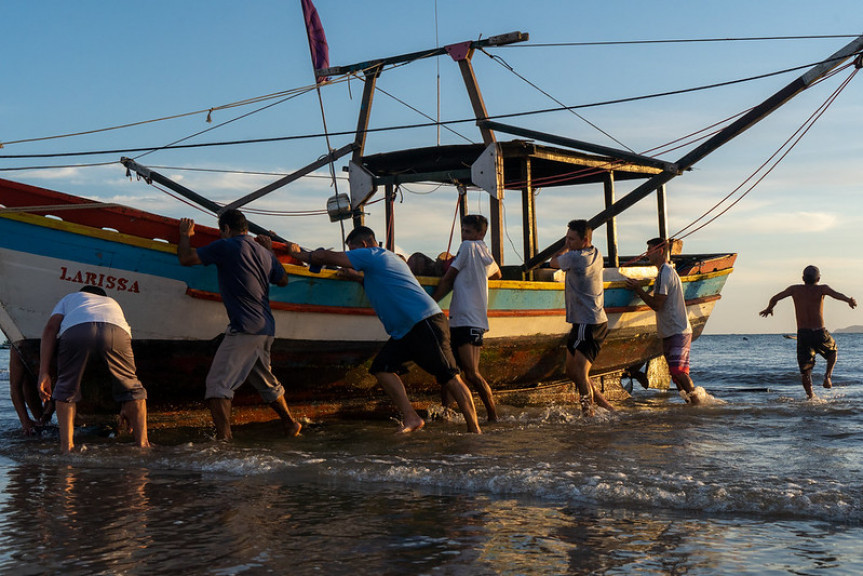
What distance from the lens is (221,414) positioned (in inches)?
254

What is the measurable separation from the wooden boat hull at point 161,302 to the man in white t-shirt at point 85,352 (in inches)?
19.7

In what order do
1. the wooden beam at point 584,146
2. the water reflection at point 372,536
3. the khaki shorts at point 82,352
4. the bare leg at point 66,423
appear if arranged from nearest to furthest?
the water reflection at point 372,536 → the khaki shorts at point 82,352 → the bare leg at point 66,423 → the wooden beam at point 584,146

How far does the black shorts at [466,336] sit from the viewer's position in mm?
7340

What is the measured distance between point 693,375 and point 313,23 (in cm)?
1704

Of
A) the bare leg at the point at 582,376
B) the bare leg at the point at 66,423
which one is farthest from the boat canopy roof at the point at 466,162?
the bare leg at the point at 66,423

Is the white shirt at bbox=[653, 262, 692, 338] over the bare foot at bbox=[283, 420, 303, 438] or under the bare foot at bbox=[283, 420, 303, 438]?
over

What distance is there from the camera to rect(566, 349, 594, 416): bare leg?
8094 millimetres

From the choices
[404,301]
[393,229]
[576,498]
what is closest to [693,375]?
[393,229]

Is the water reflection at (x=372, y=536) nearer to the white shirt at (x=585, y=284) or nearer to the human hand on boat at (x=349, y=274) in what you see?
the human hand on boat at (x=349, y=274)

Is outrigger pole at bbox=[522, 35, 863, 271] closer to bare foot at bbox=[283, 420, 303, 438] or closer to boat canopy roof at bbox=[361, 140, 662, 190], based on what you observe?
boat canopy roof at bbox=[361, 140, 662, 190]

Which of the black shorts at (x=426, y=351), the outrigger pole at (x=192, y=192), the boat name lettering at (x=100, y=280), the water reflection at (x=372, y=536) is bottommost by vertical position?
the water reflection at (x=372, y=536)

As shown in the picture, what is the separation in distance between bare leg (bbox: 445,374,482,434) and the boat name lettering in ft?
8.93

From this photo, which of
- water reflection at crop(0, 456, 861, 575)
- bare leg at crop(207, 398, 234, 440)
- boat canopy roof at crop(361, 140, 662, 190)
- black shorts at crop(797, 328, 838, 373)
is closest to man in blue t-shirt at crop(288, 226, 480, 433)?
bare leg at crop(207, 398, 234, 440)

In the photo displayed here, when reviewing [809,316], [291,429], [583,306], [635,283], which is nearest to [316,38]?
[635,283]
